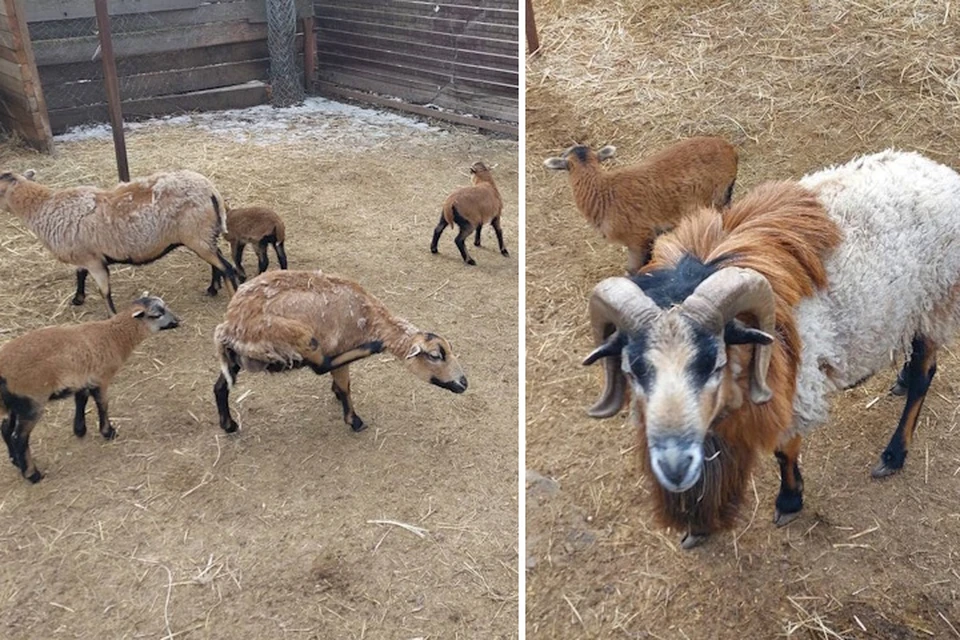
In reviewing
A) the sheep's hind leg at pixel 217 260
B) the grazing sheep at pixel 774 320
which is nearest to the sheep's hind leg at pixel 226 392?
the sheep's hind leg at pixel 217 260

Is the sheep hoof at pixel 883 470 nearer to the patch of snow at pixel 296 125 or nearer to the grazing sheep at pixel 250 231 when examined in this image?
the grazing sheep at pixel 250 231

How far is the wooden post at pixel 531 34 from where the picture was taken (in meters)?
8.26

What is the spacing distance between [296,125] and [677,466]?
8433 millimetres

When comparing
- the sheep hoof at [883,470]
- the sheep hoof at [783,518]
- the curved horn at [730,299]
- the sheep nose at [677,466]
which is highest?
the curved horn at [730,299]

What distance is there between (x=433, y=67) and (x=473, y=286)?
5.45 m

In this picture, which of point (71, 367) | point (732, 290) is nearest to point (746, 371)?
point (732, 290)

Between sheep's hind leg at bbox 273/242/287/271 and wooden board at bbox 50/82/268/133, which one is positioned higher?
wooden board at bbox 50/82/268/133

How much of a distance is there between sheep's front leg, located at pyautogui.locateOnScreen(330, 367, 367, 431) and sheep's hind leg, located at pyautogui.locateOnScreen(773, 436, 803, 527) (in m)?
2.15

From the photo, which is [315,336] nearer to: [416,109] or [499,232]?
[499,232]

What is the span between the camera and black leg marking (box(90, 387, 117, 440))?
164 inches

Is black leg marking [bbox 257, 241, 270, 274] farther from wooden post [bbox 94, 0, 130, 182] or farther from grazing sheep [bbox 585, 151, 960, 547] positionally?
grazing sheep [bbox 585, 151, 960, 547]

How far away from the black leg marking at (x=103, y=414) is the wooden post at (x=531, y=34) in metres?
5.78

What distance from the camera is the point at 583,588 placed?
140 inches

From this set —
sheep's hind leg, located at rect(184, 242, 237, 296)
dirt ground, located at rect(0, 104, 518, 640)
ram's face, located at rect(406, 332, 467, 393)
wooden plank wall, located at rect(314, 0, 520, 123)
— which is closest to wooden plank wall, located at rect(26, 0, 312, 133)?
wooden plank wall, located at rect(314, 0, 520, 123)
